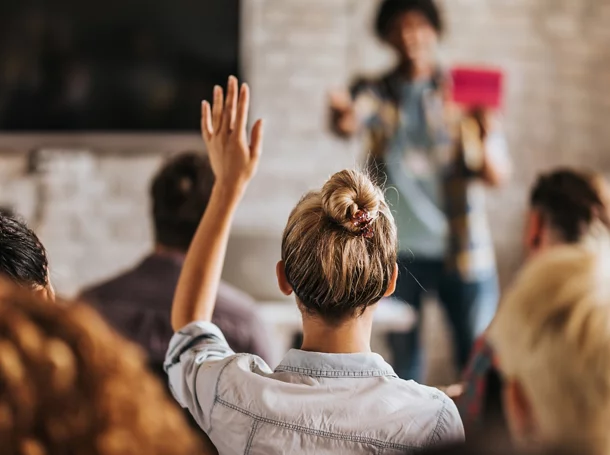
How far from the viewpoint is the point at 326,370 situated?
102cm

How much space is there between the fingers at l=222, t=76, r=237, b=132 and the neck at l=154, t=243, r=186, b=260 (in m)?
0.66

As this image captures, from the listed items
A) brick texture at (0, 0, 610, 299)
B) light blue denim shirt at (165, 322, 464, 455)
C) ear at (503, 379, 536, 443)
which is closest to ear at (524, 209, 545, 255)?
light blue denim shirt at (165, 322, 464, 455)

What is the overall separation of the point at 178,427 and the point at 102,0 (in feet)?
10.9

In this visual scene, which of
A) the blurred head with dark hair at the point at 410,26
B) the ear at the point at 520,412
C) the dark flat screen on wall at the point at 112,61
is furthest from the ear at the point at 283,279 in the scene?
the dark flat screen on wall at the point at 112,61

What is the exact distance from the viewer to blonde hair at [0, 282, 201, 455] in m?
0.50

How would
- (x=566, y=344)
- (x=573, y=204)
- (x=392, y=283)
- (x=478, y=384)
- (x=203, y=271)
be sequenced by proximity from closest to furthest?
(x=566, y=344)
(x=392, y=283)
(x=203, y=271)
(x=478, y=384)
(x=573, y=204)

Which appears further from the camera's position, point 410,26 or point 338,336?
point 410,26

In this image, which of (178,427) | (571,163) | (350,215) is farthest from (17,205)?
(178,427)

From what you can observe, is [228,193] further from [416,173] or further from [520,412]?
[416,173]

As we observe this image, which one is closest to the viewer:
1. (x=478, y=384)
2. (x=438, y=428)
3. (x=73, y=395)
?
(x=73, y=395)

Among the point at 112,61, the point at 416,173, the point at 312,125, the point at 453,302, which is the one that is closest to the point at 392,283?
the point at 453,302

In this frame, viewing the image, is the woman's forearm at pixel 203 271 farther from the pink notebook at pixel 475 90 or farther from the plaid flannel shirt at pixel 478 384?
the pink notebook at pixel 475 90

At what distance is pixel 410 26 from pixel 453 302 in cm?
88

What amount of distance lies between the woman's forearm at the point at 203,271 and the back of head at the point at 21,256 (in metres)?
0.19
